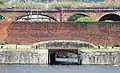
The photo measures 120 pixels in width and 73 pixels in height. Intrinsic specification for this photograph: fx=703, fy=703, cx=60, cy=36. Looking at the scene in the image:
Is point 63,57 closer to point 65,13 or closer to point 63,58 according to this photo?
point 63,58

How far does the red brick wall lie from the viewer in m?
72.2

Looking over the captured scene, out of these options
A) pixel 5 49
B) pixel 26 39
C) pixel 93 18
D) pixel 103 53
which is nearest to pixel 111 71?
pixel 103 53

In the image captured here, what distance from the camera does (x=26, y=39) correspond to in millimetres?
72312

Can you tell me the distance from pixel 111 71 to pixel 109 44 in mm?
14300

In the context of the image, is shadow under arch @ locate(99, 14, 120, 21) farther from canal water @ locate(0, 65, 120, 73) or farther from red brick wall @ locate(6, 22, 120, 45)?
canal water @ locate(0, 65, 120, 73)

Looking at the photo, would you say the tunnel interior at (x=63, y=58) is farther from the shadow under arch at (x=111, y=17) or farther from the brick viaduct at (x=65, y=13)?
the shadow under arch at (x=111, y=17)

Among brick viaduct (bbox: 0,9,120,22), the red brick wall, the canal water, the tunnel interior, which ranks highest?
brick viaduct (bbox: 0,9,120,22)

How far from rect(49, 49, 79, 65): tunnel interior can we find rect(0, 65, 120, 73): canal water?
276 centimetres

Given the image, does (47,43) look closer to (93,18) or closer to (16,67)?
(16,67)

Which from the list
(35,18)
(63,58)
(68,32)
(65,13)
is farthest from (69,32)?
(35,18)

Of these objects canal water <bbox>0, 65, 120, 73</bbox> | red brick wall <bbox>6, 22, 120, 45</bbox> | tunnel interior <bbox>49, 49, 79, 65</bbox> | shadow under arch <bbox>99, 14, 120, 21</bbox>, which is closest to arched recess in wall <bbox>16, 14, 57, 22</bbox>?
shadow under arch <bbox>99, 14, 120, 21</bbox>

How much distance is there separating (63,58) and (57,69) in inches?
605

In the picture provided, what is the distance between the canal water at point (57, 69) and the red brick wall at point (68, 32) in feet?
32.2

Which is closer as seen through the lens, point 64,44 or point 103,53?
point 103,53
